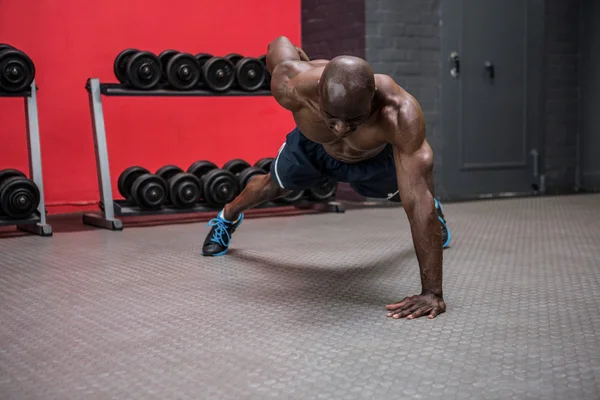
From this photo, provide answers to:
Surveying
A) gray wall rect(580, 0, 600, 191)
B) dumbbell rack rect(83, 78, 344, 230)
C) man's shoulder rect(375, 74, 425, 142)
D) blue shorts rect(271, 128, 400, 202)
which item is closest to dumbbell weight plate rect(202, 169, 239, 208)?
dumbbell rack rect(83, 78, 344, 230)

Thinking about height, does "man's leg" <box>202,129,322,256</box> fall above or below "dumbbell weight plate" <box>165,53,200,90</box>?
below

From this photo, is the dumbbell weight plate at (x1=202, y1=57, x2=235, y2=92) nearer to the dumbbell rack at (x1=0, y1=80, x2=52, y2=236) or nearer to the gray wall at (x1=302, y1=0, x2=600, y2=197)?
the dumbbell rack at (x1=0, y1=80, x2=52, y2=236)

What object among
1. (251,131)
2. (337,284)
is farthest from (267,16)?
(337,284)

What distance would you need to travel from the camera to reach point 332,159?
2.78 meters

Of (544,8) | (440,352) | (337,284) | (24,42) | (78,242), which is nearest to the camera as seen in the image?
(440,352)

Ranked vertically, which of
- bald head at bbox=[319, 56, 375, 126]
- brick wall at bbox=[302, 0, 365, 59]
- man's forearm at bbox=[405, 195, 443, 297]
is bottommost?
man's forearm at bbox=[405, 195, 443, 297]

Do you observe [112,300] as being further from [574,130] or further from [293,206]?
[574,130]

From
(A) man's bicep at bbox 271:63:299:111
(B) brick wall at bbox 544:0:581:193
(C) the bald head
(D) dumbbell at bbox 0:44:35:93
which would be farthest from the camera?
(B) brick wall at bbox 544:0:581:193

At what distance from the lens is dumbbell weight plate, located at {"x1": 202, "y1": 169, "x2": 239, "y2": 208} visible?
4.32 meters

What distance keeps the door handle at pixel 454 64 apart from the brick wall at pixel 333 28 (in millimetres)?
730

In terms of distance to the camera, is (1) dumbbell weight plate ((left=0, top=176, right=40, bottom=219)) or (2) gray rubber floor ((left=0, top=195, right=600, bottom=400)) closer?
(2) gray rubber floor ((left=0, top=195, right=600, bottom=400))

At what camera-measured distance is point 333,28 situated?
548 centimetres

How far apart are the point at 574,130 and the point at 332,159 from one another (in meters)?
4.10

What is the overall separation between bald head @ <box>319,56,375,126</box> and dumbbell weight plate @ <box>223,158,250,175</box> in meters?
2.70
